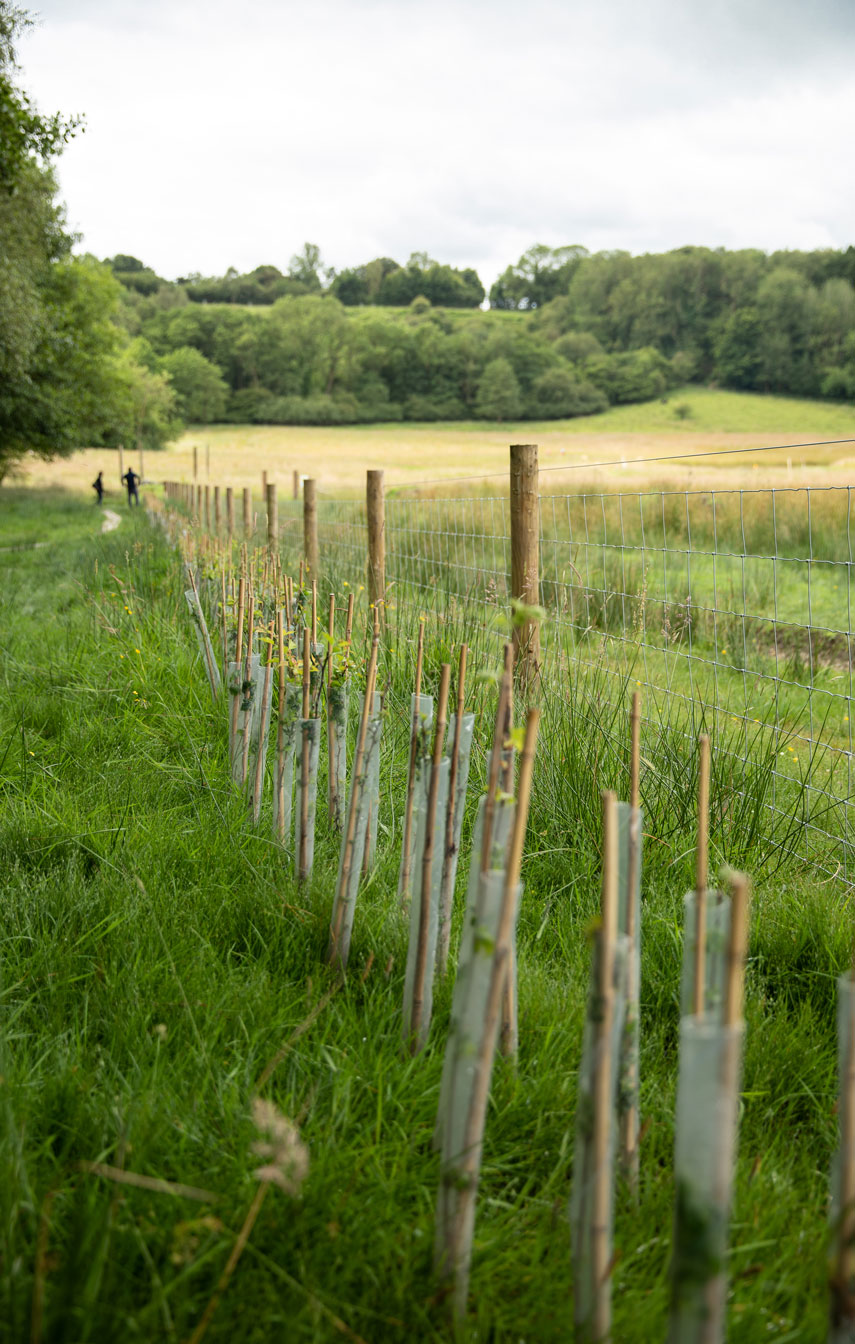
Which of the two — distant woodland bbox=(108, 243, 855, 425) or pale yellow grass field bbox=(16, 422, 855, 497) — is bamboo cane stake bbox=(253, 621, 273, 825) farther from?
distant woodland bbox=(108, 243, 855, 425)

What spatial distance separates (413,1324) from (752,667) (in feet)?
20.4

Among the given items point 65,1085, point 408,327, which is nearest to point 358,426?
point 408,327

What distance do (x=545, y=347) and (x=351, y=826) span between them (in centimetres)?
8935

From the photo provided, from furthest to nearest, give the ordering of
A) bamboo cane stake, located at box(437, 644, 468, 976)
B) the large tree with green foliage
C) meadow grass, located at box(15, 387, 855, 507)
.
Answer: meadow grass, located at box(15, 387, 855, 507), the large tree with green foliage, bamboo cane stake, located at box(437, 644, 468, 976)

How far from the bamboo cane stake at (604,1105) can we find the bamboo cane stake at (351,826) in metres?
1.00

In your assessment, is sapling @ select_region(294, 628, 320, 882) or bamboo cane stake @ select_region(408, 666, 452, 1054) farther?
sapling @ select_region(294, 628, 320, 882)

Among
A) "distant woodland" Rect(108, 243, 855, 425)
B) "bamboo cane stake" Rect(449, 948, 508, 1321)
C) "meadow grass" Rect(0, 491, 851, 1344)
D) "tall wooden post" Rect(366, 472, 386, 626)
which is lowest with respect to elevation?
"meadow grass" Rect(0, 491, 851, 1344)

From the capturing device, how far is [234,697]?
313cm

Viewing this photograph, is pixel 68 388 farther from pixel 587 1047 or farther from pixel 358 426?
pixel 358 426

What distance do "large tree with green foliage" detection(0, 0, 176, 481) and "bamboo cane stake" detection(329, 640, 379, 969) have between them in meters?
14.7

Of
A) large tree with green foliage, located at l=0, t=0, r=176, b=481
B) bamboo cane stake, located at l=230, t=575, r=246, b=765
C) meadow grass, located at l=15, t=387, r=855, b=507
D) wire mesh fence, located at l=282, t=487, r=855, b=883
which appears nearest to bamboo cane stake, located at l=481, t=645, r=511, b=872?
wire mesh fence, located at l=282, t=487, r=855, b=883

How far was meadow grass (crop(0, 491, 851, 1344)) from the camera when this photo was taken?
122 cm

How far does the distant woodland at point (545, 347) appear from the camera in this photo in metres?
73.1

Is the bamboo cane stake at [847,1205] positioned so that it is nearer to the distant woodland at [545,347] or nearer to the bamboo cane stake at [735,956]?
the bamboo cane stake at [735,956]
